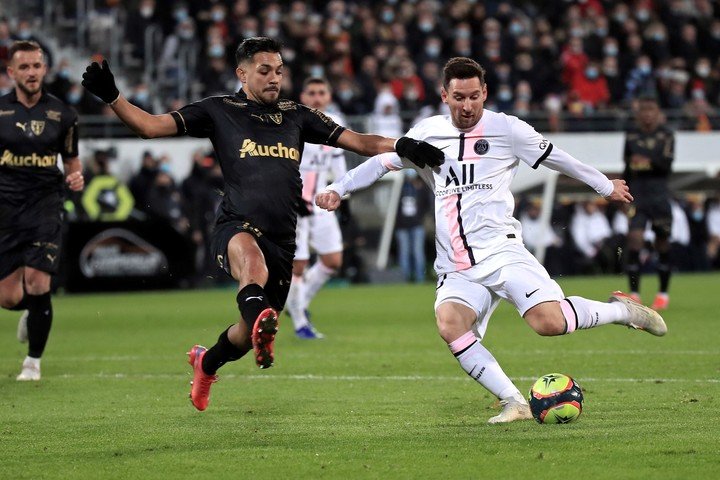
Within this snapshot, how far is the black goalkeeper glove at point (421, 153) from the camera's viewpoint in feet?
26.3

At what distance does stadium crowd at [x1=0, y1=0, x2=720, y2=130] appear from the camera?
26.2 metres

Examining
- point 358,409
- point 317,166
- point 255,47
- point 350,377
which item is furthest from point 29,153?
point 317,166

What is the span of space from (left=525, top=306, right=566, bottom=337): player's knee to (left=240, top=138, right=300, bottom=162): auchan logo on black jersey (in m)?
1.79

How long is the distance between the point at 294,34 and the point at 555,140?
5.73m

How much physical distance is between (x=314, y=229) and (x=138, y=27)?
1276 cm

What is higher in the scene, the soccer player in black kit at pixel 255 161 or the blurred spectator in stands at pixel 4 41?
the blurred spectator in stands at pixel 4 41

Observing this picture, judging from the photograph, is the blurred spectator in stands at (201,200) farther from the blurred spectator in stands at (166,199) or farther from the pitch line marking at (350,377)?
the pitch line marking at (350,377)

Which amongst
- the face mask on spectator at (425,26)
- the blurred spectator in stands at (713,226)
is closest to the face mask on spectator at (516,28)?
the face mask on spectator at (425,26)

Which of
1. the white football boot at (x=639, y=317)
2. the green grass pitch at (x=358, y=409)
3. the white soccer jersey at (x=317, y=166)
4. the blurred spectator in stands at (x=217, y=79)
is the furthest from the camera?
the blurred spectator in stands at (x=217, y=79)

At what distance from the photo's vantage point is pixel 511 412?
7945mm

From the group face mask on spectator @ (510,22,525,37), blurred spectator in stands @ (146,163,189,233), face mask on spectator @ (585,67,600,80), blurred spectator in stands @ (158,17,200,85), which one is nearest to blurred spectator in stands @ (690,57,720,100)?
face mask on spectator @ (585,67,600,80)

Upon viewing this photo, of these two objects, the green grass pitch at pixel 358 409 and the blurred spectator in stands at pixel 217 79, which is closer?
the green grass pitch at pixel 358 409

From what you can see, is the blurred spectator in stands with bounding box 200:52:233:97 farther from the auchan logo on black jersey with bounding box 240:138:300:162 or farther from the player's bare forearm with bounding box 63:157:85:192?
the auchan logo on black jersey with bounding box 240:138:300:162

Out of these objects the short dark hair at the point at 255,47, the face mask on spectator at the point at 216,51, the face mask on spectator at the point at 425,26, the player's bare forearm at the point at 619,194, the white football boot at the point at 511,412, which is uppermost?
the face mask on spectator at the point at 425,26
